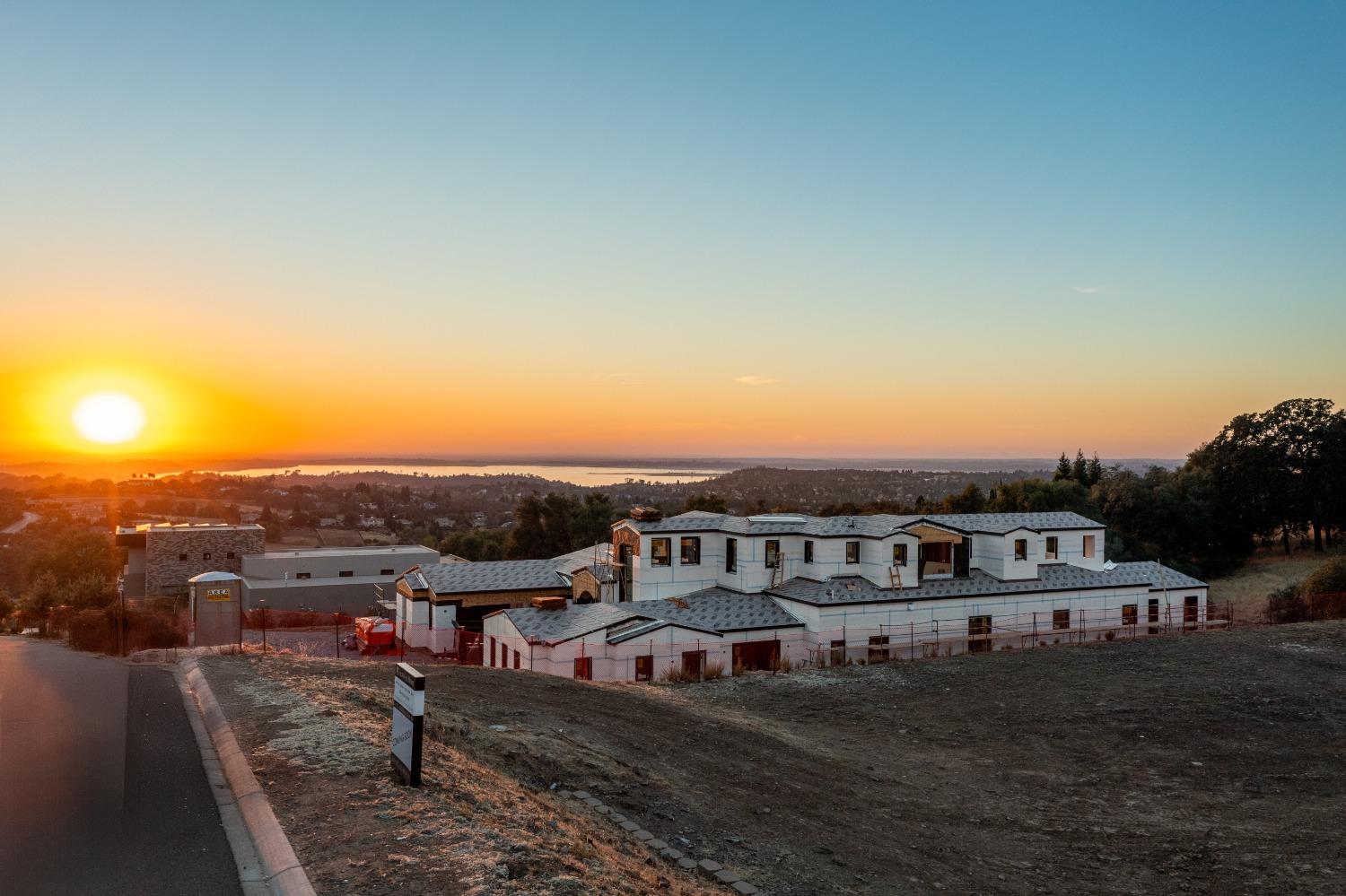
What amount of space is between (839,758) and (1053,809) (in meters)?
4.11

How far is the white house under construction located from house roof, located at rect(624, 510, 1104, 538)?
0.09m

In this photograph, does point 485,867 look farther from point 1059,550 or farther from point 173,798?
point 1059,550

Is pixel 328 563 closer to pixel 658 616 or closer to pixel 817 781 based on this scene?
pixel 658 616

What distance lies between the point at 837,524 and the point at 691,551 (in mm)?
6695

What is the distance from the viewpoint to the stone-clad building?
55.0 meters

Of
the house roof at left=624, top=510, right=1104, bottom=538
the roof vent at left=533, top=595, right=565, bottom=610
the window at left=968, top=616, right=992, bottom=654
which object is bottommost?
the window at left=968, top=616, right=992, bottom=654

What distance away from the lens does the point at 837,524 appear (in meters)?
39.1

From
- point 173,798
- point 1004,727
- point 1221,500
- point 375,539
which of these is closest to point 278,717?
point 173,798

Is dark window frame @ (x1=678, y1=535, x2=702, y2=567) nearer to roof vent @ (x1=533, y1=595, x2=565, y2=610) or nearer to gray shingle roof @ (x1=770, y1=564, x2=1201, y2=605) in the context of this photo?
gray shingle roof @ (x1=770, y1=564, x2=1201, y2=605)

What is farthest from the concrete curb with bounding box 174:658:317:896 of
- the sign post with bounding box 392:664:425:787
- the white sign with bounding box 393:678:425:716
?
the white sign with bounding box 393:678:425:716

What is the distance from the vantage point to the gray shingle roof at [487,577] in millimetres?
38656

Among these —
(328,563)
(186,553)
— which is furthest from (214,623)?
(186,553)

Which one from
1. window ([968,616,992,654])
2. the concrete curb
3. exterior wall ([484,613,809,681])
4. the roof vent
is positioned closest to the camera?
the concrete curb

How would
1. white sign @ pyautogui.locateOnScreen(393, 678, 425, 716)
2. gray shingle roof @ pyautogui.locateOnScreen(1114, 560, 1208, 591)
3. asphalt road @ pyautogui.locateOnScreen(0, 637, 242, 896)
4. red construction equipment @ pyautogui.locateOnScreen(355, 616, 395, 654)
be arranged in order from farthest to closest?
1. gray shingle roof @ pyautogui.locateOnScreen(1114, 560, 1208, 591)
2. red construction equipment @ pyautogui.locateOnScreen(355, 616, 395, 654)
3. white sign @ pyautogui.locateOnScreen(393, 678, 425, 716)
4. asphalt road @ pyautogui.locateOnScreen(0, 637, 242, 896)
